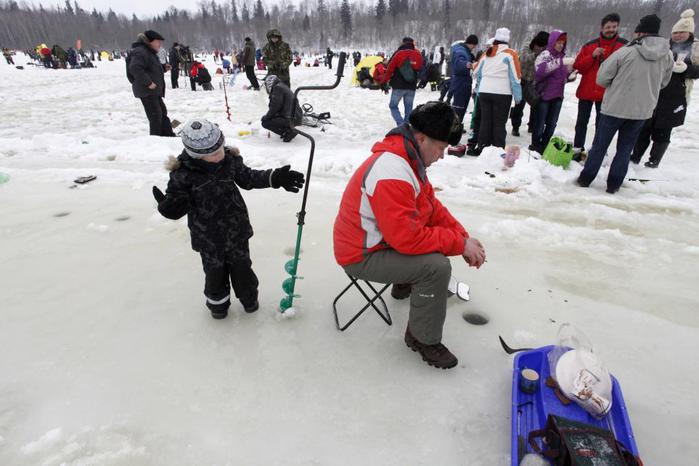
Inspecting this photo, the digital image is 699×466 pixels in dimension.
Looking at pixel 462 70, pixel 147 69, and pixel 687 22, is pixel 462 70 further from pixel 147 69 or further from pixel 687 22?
pixel 147 69

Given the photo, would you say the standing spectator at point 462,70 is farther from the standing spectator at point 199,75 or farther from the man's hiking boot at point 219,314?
the standing spectator at point 199,75

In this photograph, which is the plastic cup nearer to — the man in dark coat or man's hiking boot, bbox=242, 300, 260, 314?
man's hiking boot, bbox=242, 300, 260, 314

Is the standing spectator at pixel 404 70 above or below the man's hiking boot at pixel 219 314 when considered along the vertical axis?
above

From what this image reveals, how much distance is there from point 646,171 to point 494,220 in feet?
9.27

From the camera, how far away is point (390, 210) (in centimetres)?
191

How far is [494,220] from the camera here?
4.09m

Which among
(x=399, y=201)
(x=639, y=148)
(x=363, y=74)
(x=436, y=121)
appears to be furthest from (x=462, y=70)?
(x=363, y=74)

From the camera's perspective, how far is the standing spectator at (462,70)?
676 centimetres

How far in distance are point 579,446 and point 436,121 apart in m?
1.55

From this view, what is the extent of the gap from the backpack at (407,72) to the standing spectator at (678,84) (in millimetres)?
3665

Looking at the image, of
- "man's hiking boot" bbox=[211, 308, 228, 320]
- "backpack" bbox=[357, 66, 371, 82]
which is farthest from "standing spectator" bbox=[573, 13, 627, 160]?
"backpack" bbox=[357, 66, 371, 82]

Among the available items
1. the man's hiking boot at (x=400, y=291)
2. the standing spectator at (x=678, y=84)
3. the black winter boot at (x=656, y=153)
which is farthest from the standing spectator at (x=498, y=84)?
the man's hiking boot at (x=400, y=291)

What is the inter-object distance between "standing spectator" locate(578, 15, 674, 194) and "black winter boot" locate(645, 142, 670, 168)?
1.29 meters

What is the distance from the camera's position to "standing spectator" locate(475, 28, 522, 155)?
17.6ft
